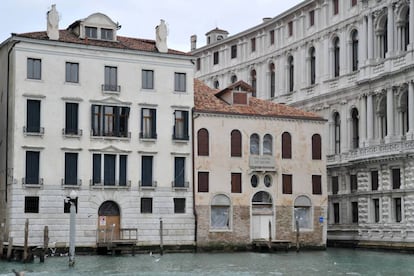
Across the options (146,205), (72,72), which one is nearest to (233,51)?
(146,205)

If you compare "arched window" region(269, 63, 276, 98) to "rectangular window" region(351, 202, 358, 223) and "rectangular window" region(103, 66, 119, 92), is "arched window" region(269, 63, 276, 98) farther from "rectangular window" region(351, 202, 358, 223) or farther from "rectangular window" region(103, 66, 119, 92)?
"rectangular window" region(103, 66, 119, 92)

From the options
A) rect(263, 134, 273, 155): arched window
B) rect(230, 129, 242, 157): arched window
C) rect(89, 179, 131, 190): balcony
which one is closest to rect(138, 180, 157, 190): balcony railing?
rect(89, 179, 131, 190): balcony

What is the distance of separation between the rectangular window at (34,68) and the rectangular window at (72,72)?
55.7 inches

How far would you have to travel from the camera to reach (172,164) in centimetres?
4741

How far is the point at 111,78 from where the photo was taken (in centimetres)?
4641

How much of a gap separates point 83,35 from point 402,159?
60.1ft

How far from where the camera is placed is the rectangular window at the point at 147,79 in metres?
47.3

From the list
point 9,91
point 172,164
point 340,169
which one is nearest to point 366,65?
point 340,169

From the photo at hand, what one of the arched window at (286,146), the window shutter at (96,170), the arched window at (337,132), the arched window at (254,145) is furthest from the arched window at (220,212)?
the arched window at (337,132)

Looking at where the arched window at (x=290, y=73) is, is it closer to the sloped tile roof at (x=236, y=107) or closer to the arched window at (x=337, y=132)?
the arched window at (x=337, y=132)

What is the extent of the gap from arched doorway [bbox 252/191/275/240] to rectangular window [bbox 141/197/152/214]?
5.71m

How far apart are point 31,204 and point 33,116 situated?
13.7 ft

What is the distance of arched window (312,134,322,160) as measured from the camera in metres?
50.8

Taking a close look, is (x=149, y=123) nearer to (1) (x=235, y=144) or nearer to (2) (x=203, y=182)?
(2) (x=203, y=182)
